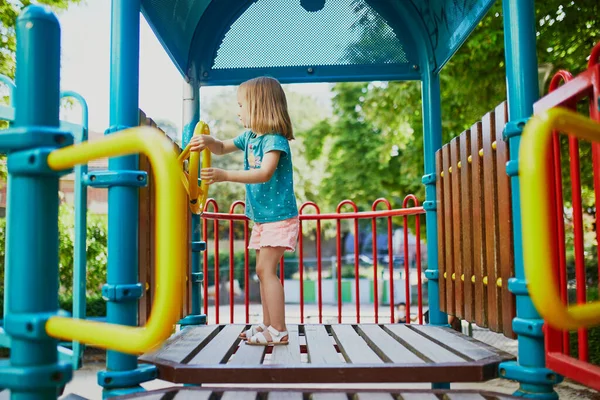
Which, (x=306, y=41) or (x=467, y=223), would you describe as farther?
(x=306, y=41)

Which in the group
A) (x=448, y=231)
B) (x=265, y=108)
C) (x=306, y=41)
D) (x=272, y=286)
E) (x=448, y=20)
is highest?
(x=306, y=41)

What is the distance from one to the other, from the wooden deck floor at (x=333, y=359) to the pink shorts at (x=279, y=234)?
488mm

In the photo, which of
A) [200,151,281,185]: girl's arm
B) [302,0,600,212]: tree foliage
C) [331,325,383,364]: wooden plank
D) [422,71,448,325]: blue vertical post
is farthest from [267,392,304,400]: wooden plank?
[302,0,600,212]: tree foliage

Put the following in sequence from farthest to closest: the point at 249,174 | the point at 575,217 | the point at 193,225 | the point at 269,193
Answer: the point at 193,225, the point at 269,193, the point at 249,174, the point at 575,217

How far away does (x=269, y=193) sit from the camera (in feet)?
9.52

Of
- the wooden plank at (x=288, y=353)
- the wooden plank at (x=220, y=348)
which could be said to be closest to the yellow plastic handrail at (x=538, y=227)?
the wooden plank at (x=288, y=353)

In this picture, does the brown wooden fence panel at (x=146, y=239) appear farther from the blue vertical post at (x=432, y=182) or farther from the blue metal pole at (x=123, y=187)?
the blue vertical post at (x=432, y=182)

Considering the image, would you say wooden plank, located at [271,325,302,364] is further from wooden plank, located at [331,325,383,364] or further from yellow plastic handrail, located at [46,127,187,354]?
yellow plastic handrail, located at [46,127,187,354]

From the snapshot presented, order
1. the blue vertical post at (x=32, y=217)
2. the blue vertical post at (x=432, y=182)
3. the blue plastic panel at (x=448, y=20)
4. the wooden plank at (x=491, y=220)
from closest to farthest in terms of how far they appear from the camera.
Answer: the blue vertical post at (x=32, y=217), the wooden plank at (x=491, y=220), the blue plastic panel at (x=448, y=20), the blue vertical post at (x=432, y=182)

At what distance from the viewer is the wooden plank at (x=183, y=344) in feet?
8.03

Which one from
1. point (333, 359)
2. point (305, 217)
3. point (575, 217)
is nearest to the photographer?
point (575, 217)

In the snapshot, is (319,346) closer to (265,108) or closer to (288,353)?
(288,353)

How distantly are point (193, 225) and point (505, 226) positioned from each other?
6.75 feet

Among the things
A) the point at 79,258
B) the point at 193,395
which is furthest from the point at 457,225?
the point at 79,258
